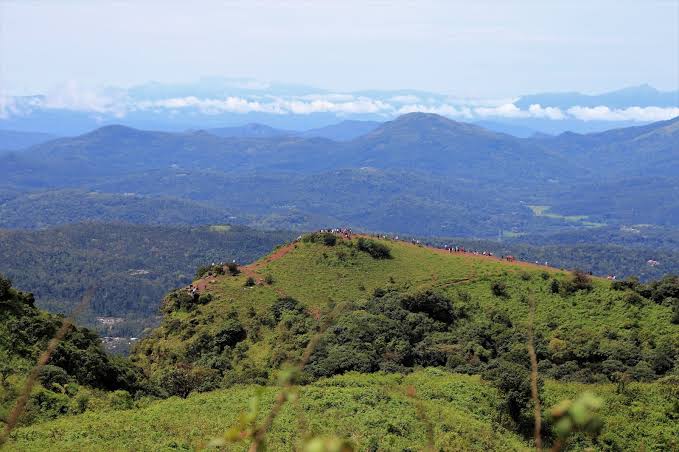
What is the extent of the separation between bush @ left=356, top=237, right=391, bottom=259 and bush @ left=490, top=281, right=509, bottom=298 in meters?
12.3

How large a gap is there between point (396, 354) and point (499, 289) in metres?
16.7

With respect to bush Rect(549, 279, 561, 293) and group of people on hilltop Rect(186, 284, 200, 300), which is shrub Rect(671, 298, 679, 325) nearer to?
bush Rect(549, 279, 561, 293)

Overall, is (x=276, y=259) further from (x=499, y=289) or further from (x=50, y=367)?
(x=50, y=367)

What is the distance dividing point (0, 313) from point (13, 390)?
31.6ft

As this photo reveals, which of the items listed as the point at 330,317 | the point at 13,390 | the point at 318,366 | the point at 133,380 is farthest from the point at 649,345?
the point at 330,317

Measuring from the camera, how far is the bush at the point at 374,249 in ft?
208

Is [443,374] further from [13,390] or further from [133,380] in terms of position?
[13,390]

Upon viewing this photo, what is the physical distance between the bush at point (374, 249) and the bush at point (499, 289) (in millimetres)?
12339

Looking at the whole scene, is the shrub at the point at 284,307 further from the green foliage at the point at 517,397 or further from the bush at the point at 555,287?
the green foliage at the point at 517,397

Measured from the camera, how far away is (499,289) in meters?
54.2

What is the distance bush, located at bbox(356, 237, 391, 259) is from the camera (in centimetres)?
6350

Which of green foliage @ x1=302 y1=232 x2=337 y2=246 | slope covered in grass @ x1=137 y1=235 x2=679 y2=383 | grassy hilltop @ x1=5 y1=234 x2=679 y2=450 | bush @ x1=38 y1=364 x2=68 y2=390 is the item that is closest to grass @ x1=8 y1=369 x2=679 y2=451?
grassy hilltop @ x1=5 y1=234 x2=679 y2=450

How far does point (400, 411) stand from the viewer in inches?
1083

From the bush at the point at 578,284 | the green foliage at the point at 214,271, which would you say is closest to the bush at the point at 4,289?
the green foliage at the point at 214,271
